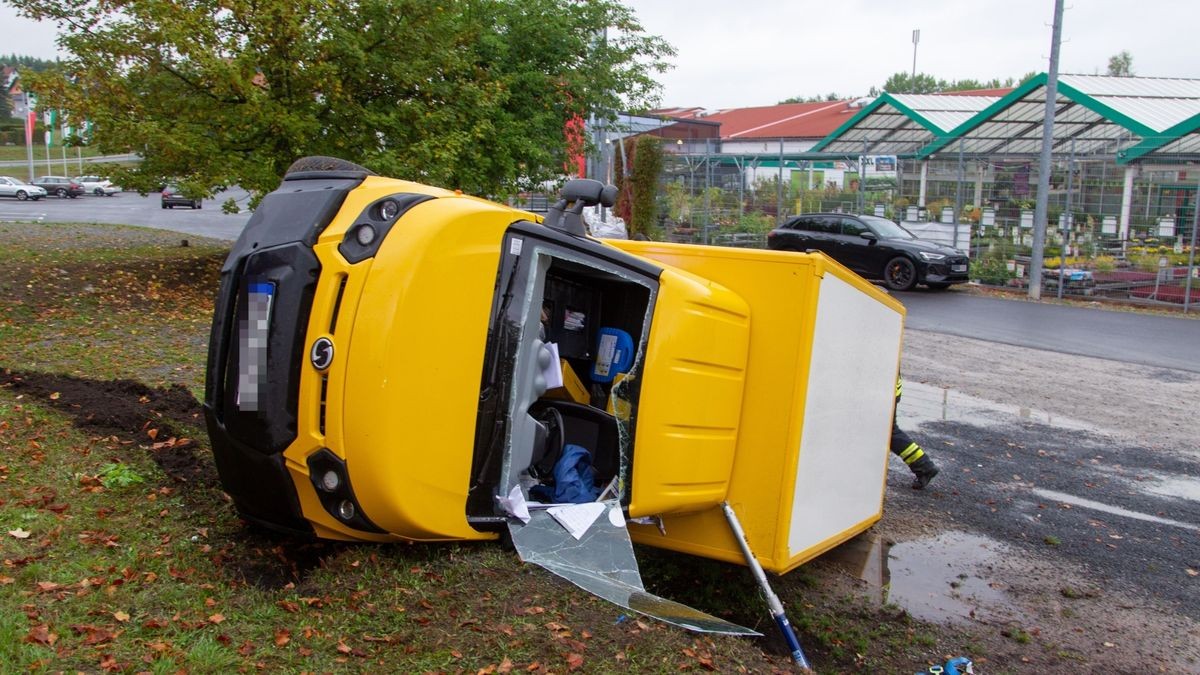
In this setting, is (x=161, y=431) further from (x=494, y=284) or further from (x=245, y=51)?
(x=245, y=51)

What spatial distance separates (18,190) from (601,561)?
50441 millimetres

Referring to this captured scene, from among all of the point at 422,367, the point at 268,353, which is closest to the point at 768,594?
the point at 422,367

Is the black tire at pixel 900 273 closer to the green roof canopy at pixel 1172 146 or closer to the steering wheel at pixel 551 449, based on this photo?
the green roof canopy at pixel 1172 146

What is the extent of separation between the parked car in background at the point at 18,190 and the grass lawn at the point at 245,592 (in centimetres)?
4576

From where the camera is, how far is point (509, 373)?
3.93m

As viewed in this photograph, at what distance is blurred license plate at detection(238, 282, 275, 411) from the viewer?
3592 mm

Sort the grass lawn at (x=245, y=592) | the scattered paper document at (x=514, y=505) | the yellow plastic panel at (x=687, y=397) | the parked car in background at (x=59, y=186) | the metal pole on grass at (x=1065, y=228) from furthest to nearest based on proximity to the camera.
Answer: the parked car in background at (x=59, y=186), the metal pole on grass at (x=1065, y=228), the yellow plastic panel at (x=687, y=397), the scattered paper document at (x=514, y=505), the grass lawn at (x=245, y=592)

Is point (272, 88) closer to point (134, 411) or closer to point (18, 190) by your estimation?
point (134, 411)

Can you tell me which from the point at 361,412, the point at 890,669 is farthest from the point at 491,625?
the point at 890,669

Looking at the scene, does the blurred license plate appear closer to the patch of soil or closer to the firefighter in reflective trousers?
the patch of soil

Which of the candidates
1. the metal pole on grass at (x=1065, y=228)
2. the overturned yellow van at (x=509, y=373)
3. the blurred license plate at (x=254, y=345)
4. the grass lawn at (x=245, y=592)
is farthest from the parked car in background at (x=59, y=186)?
the blurred license plate at (x=254, y=345)

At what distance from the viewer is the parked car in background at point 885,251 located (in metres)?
19.1

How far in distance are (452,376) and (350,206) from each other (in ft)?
2.55

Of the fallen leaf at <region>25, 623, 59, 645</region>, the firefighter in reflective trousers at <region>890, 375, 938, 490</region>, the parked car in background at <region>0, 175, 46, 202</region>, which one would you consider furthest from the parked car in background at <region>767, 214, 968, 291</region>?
the parked car in background at <region>0, 175, 46, 202</region>
